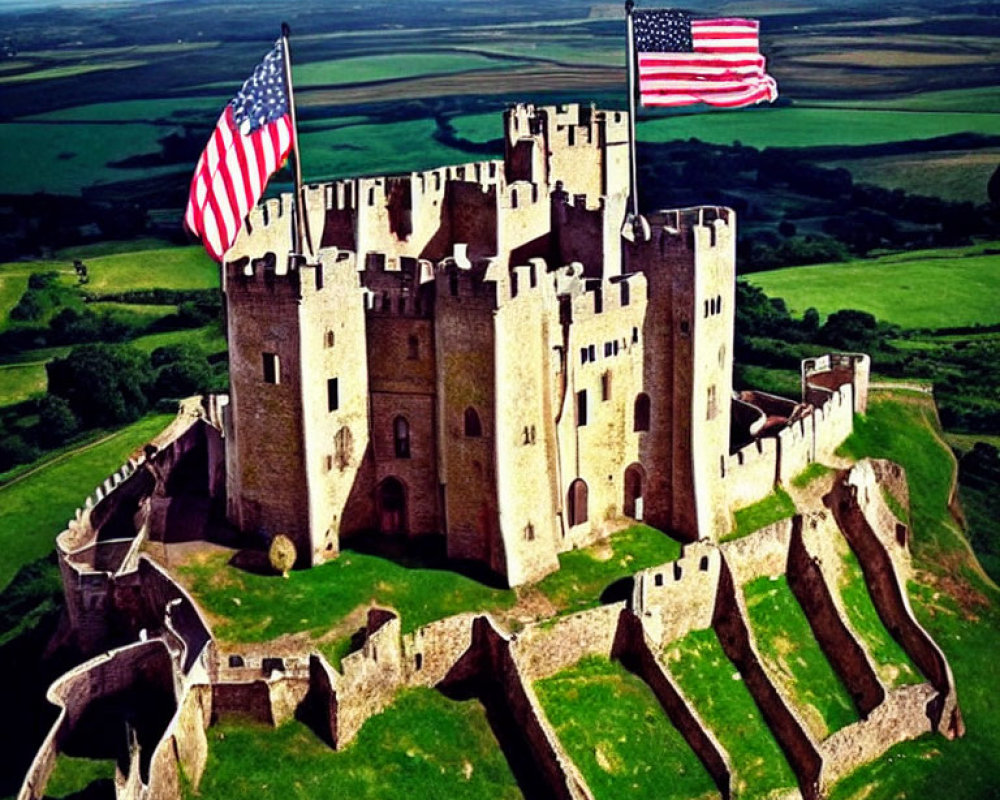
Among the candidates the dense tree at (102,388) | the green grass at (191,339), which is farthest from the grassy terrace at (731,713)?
the green grass at (191,339)

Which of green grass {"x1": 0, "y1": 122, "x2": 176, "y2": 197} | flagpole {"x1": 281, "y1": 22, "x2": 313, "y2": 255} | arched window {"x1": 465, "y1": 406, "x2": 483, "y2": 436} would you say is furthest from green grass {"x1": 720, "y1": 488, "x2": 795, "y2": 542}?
green grass {"x1": 0, "y1": 122, "x2": 176, "y2": 197}

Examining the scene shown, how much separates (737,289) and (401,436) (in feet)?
243

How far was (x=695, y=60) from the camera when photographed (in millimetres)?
63781

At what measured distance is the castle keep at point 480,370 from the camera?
5984 centimetres

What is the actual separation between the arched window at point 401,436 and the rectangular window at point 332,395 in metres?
2.74

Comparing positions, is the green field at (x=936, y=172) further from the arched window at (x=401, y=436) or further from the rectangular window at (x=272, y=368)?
the rectangular window at (x=272, y=368)

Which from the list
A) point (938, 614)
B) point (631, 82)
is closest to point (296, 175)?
point (631, 82)

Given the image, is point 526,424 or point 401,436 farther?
point 401,436

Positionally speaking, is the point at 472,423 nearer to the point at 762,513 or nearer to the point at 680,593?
the point at 680,593

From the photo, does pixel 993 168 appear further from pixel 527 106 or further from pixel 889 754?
pixel 889 754

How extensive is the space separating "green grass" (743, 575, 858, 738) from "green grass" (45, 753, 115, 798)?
26.3 metres

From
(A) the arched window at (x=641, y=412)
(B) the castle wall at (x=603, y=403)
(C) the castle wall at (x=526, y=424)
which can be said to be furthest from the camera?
(A) the arched window at (x=641, y=412)

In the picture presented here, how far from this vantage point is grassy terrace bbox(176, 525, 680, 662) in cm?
5669

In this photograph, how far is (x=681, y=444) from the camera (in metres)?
65.9
